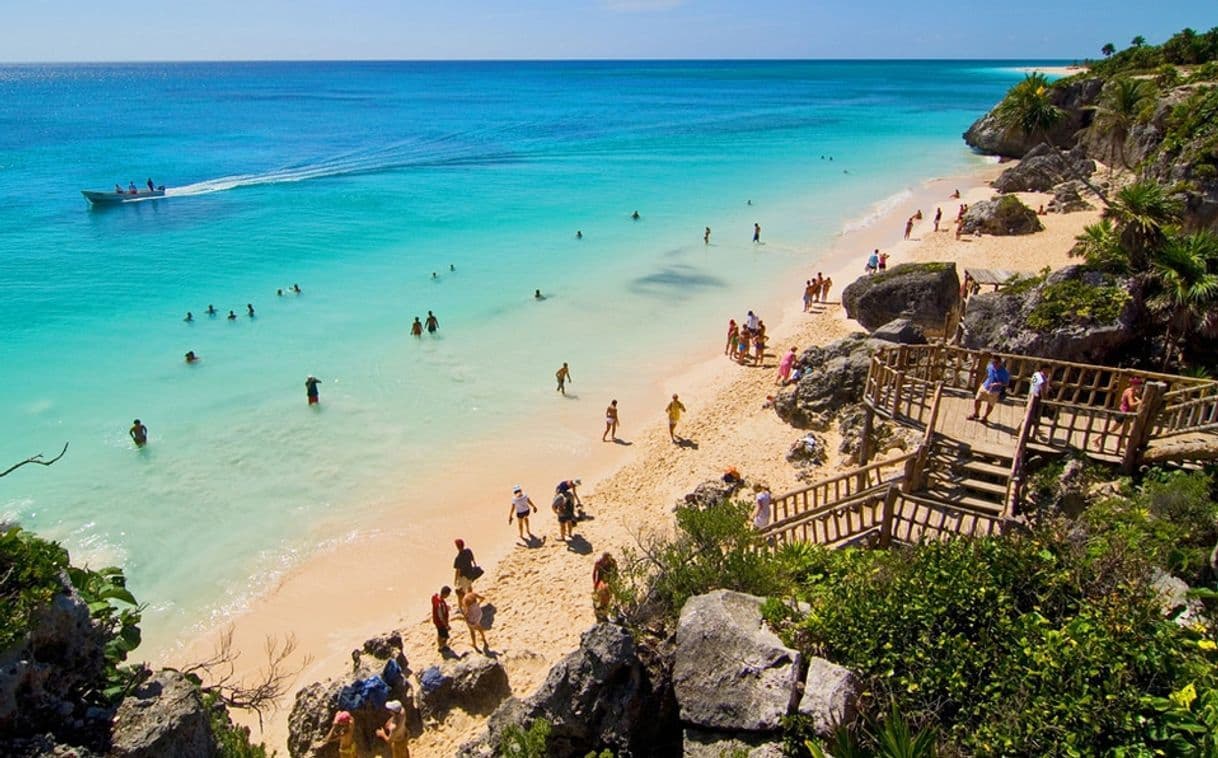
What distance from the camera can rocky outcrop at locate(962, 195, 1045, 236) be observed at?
1417 inches

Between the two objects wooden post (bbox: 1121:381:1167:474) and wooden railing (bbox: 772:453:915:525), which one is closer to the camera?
wooden post (bbox: 1121:381:1167:474)

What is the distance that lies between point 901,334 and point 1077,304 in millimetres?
5606

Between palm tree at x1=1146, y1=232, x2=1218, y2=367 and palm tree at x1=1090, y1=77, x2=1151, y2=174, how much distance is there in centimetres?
2916

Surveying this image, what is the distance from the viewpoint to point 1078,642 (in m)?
7.02

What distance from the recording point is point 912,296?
23.9 meters

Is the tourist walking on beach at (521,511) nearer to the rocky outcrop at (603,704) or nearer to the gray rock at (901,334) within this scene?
the rocky outcrop at (603,704)

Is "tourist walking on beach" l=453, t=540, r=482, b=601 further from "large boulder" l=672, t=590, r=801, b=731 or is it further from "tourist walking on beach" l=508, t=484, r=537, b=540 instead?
"large boulder" l=672, t=590, r=801, b=731

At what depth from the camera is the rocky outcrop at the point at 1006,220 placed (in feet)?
118

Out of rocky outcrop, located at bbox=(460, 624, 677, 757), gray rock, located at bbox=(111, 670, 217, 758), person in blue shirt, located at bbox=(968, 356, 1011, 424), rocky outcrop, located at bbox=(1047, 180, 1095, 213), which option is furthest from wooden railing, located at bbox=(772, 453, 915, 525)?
rocky outcrop, located at bbox=(1047, 180, 1095, 213)

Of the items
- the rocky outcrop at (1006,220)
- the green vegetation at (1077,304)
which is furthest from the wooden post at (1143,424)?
the rocky outcrop at (1006,220)

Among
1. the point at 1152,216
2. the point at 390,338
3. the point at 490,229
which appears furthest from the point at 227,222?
the point at 1152,216

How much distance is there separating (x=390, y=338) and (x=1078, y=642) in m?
25.7

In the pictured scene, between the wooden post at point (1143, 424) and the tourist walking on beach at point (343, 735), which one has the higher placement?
the wooden post at point (1143, 424)

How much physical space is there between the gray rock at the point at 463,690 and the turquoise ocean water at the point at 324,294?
5858 mm
